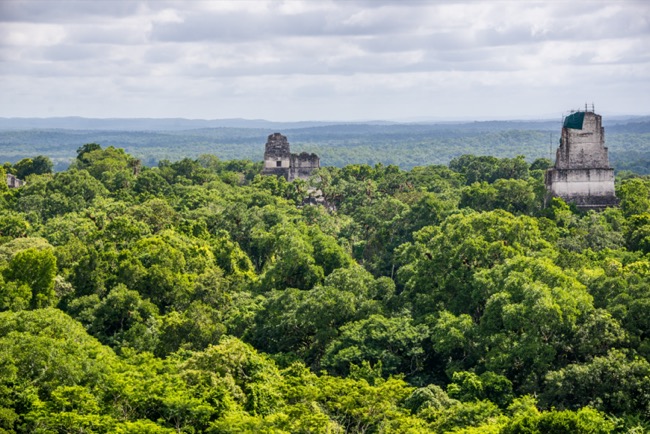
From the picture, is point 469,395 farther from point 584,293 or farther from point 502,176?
point 502,176

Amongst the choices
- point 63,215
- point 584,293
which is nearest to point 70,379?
point 584,293

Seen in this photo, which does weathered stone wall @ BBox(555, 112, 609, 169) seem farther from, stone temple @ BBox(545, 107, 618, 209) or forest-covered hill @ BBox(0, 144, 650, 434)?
forest-covered hill @ BBox(0, 144, 650, 434)

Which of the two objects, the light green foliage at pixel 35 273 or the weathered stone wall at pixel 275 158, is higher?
the weathered stone wall at pixel 275 158

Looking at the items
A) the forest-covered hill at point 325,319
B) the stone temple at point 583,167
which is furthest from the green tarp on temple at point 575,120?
the forest-covered hill at point 325,319

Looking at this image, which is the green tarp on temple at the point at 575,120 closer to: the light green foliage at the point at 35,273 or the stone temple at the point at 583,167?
the stone temple at the point at 583,167

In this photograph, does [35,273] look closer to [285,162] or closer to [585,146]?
[585,146]

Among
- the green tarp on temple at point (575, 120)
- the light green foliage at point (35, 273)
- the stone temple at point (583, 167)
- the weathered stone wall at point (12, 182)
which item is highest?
the green tarp on temple at point (575, 120)

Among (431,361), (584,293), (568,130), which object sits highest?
(568,130)

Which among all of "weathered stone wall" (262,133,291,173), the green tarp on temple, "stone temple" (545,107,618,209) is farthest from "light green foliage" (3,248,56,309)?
"weathered stone wall" (262,133,291,173)
